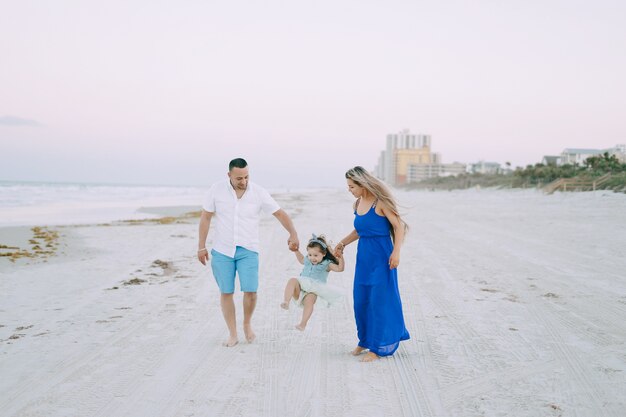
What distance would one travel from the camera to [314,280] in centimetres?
500

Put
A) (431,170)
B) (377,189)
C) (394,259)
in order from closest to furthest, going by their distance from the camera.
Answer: (394,259), (377,189), (431,170)

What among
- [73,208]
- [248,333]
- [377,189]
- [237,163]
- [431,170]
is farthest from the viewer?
[431,170]

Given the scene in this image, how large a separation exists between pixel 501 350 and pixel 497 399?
3.91ft

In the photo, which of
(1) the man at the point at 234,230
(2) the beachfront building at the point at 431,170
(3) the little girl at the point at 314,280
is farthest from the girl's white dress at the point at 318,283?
(2) the beachfront building at the point at 431,170

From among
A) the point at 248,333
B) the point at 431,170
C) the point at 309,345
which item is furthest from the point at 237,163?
the point at 431,170

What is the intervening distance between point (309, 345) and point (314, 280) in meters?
0.65

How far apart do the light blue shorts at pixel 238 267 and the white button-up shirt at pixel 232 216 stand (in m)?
0.06

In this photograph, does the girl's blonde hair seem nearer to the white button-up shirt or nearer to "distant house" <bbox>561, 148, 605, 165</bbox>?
the white button-up shirt

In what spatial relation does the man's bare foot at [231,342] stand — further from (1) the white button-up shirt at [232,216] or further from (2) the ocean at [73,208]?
(2) the ocean at [73,208]

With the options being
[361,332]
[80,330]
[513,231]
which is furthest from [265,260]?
[513,231]

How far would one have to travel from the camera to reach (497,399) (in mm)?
3719

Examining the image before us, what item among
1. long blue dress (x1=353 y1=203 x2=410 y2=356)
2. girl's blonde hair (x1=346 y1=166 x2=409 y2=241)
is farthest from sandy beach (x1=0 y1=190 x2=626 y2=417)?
girl's blonde hair (x1=346 y1=166 x2=409 y2=241)

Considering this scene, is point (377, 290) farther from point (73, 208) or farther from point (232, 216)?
point (73, 208)

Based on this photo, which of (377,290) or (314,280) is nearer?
(377,290)
